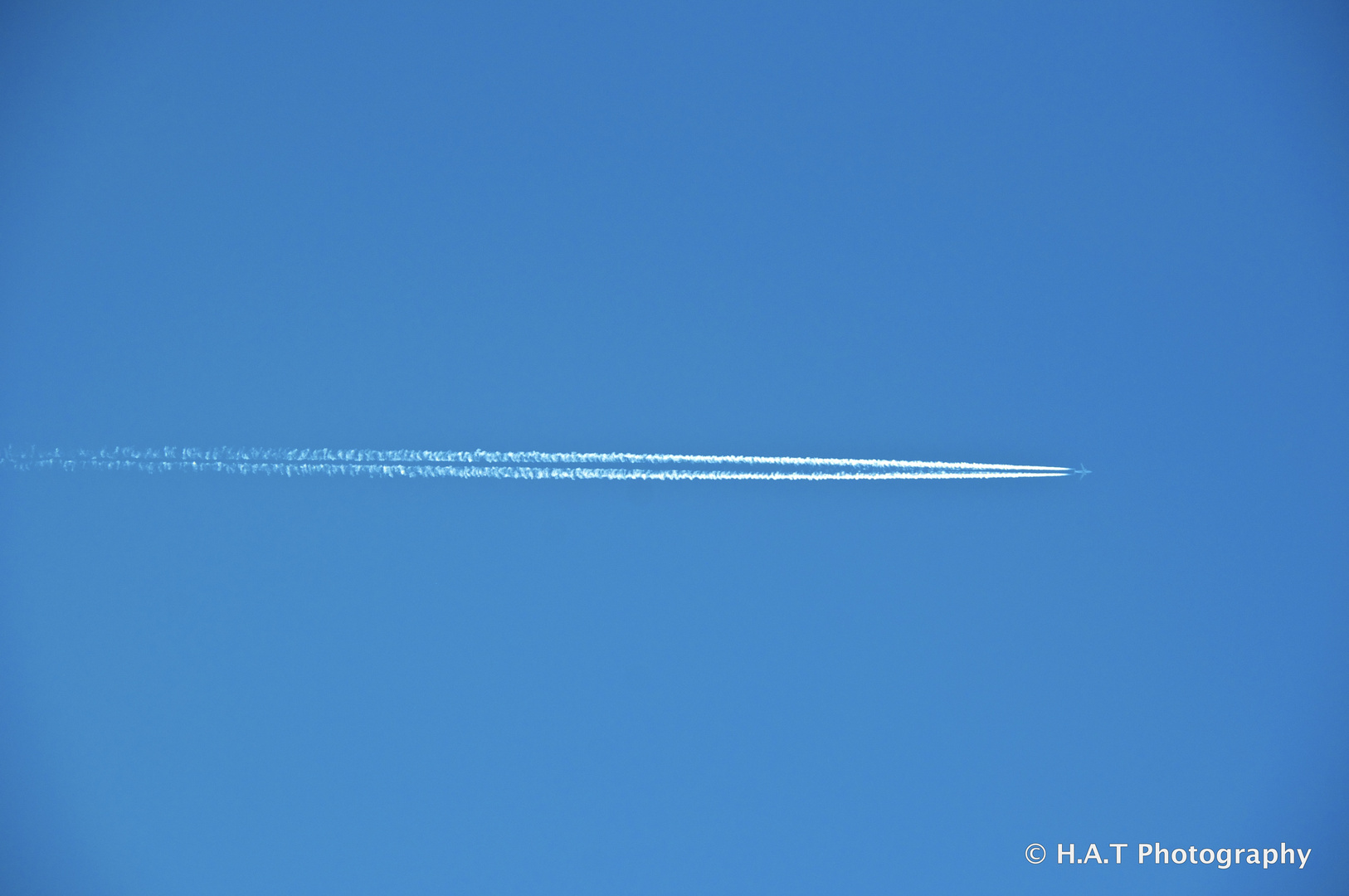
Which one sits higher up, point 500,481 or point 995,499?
point 500,481

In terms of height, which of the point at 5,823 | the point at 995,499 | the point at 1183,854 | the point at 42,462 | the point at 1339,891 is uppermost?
the point at 42,462

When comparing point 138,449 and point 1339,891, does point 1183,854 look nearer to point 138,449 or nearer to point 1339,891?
point 1339,891

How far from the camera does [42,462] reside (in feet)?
20.9

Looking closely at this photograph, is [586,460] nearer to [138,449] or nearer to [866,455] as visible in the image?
[866,455]

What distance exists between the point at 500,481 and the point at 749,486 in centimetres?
238

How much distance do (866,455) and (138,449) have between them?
6.97 m

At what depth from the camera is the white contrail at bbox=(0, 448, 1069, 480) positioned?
20.7 ft

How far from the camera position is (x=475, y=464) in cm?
633

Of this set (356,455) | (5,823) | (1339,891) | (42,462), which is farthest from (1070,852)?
(42,462)

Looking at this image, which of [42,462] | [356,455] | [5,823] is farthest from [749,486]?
[5,823]

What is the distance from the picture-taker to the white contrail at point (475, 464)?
6.32 metres

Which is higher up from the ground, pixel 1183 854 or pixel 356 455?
pixel 356 455

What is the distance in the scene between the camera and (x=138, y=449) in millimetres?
6383

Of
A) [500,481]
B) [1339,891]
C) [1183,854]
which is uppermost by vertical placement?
[500,481]
